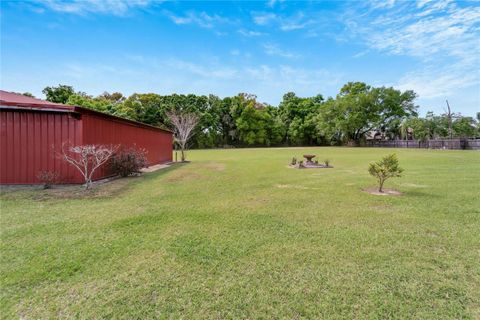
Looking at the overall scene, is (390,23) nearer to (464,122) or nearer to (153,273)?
(153,273)

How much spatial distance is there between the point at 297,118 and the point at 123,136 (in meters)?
40.6

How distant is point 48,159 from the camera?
22.4 ft

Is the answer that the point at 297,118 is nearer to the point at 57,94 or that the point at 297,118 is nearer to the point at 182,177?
the point at 57,94

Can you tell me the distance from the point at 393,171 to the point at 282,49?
14652mm

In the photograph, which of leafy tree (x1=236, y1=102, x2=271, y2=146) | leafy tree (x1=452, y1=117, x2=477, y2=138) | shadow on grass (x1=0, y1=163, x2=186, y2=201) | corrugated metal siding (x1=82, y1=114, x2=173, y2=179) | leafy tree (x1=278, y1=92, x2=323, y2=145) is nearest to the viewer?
shadow on grass (x1=0, y1=163, x2=186, y2=201)

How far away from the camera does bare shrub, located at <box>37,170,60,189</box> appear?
21.5 feet

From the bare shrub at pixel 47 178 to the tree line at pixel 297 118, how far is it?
28.2m

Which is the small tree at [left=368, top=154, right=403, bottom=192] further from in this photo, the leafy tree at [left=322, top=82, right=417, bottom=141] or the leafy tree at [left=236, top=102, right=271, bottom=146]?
the leafy tree at [left=236, top=102, right=271, bottom=146]

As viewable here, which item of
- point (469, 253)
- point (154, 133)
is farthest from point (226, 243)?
point (154, 133)

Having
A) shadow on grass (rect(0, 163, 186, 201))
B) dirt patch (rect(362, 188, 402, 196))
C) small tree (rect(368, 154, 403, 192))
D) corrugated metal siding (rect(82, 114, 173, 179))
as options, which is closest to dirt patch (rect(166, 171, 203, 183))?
shadow on grass (rect(0, 163, 186, 201))

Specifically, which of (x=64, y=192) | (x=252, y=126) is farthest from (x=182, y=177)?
(x=252, y=126)

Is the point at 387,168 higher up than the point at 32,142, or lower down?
lower down

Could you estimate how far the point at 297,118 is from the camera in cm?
4622

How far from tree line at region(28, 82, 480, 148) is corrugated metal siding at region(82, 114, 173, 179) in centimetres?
1948
